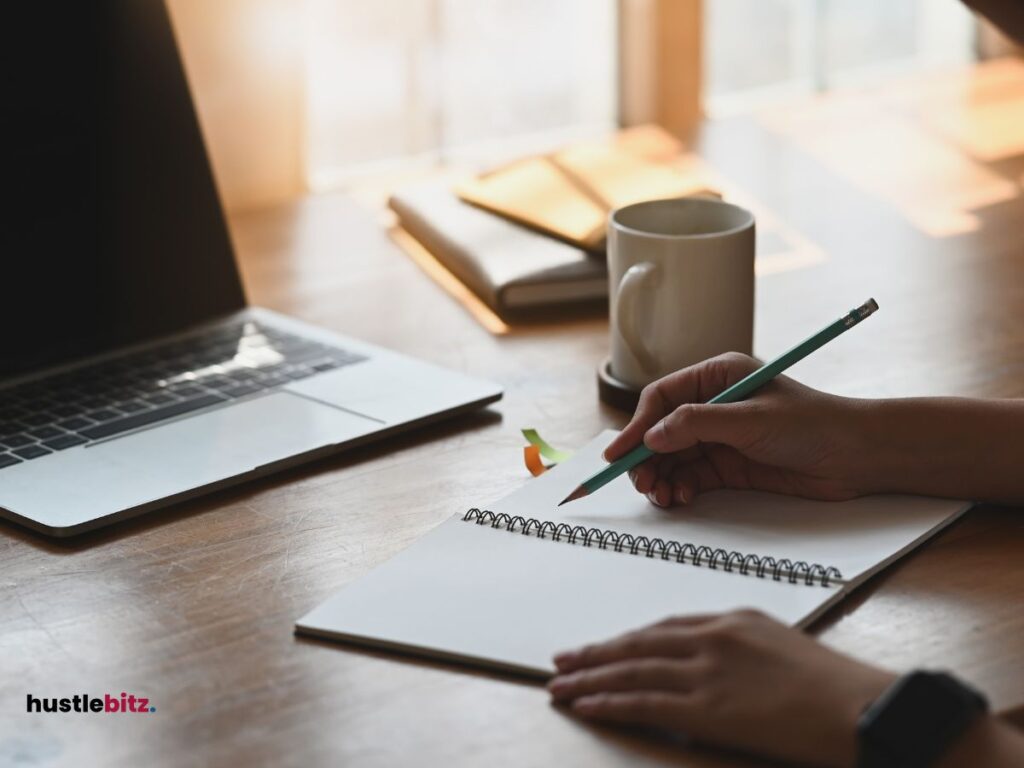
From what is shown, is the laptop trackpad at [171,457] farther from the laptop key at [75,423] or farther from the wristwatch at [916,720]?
the wristwatch at [916,720]

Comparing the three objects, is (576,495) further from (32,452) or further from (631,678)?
(32,452)

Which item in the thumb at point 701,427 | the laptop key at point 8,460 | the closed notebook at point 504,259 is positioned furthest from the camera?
the closed notebook at point 504,259

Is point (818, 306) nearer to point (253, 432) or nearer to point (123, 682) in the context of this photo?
point (253, 432)

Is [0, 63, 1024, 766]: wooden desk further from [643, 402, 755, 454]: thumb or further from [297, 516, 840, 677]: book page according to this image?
[643, 402, 755, 454]: thumb

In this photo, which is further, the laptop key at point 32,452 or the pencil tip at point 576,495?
the laptop key at point 32,452

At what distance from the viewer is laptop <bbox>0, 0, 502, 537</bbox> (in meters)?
0.94

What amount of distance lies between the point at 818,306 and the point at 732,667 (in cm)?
66

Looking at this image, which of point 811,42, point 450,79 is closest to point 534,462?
point 450,79

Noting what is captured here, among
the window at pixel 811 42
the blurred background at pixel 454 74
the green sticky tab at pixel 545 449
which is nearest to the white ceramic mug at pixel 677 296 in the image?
the green sticky tab at pixel 545 449

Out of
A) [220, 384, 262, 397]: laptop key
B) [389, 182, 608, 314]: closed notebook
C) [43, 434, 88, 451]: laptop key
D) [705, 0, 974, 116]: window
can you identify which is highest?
[705, 0, 974, 116]: window

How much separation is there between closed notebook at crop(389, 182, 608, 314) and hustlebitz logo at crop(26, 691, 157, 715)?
2.08 feet

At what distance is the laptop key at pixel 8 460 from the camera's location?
930 millimetres

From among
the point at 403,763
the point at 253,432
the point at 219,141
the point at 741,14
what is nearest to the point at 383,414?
the point at 253,432

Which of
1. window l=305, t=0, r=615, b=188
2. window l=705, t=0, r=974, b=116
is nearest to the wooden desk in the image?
window l=305, t=0, r=615, b=188
